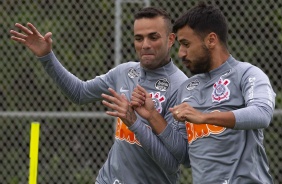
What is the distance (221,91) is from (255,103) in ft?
1.02

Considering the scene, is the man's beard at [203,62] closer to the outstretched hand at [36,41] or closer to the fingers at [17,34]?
the outstretched hand at [36,41]

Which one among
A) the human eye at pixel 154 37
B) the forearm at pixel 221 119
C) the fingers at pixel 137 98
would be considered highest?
the human eye at pixel 154 37

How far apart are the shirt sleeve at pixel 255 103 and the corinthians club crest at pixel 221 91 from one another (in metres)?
0.09

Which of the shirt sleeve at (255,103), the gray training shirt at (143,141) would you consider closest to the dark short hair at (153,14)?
the gray training shirt at (143,141)

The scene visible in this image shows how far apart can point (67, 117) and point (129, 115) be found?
282 cm

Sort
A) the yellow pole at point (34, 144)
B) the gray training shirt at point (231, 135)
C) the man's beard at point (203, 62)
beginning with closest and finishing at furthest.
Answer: the gray training shirt at point (231, 135) < the man's beard at point (203, 62) < the yellow pole at point (34, 144)

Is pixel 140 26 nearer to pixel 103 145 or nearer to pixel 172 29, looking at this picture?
pixel 172 29

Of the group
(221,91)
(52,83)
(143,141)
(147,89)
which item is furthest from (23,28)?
(52,83)

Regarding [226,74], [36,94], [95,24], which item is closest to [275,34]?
[95,24]

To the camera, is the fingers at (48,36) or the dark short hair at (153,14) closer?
the dark short hair at (153,14)

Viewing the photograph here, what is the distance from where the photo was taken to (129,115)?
4684mm

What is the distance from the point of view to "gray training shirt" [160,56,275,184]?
431 cm

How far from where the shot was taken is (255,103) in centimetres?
418

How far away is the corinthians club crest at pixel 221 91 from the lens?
14.5ft
